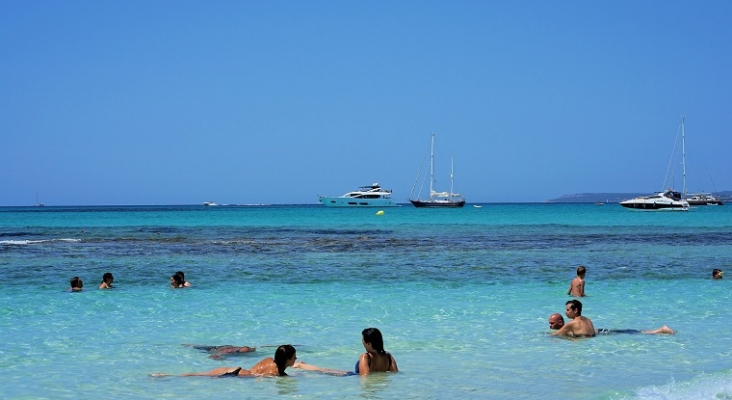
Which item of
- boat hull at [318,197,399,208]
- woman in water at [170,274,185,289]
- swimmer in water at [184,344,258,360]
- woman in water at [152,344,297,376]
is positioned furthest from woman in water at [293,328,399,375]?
boat hull at [318,197,399,208]

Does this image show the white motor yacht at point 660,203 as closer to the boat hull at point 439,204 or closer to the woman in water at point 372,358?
the boat hull at point 439,204

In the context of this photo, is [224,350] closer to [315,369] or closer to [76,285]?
[315,369]

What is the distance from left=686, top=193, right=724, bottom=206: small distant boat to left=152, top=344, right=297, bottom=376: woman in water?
13082cm

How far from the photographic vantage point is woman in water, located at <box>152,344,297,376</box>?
10.9 metres

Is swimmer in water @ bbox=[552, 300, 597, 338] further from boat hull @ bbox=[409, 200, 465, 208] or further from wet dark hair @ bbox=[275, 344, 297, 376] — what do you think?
boat hull @ bbox=[409, 200, 465, 208]

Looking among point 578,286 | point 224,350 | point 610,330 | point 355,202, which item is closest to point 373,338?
point 224,350

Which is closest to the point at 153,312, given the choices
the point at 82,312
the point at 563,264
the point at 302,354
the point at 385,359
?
the point at 82,312

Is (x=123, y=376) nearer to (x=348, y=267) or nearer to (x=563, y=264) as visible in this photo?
(x=348, y=267)

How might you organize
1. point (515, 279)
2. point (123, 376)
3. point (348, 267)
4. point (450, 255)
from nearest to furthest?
1. point (123, 376)
2. point (515, 279)
3. point (348, 267)
4. point (450, 255)

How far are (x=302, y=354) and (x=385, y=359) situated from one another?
6.61 ft

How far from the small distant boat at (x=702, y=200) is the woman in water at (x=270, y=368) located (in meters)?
131

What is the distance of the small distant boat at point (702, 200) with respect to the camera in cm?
13300

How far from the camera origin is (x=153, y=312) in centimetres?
1677

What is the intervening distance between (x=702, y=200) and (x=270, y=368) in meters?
137
